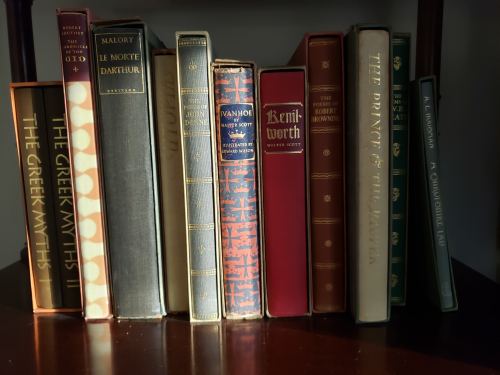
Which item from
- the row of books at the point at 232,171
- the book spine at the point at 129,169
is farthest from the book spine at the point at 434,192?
the book spine at the point at 129,169

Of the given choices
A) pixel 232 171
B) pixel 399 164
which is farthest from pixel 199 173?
pixel 399 164

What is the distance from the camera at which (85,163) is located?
545mm

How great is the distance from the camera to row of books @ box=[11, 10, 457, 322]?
0.52m

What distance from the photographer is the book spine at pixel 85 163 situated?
0.53 m

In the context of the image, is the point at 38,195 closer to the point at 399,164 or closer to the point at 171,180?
the point at 171,180

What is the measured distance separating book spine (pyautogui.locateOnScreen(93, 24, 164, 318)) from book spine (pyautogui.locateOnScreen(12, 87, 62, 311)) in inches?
4.0

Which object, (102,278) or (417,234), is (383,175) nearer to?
(417,234)

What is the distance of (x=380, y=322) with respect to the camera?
0.55m

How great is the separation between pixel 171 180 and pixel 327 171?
0.21 meters

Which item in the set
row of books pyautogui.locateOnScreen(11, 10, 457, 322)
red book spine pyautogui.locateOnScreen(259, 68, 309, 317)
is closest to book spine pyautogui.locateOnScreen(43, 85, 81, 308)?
row of books pyautogui.locateOnScreen(11, 10, 457, 322)

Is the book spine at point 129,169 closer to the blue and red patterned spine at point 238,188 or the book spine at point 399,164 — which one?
the blue and red patterned spine at point 238,188

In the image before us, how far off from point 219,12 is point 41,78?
365 millimetres

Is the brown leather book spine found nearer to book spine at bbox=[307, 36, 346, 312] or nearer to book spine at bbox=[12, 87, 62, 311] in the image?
book spine at bbox=[307, 36, 346, 312]

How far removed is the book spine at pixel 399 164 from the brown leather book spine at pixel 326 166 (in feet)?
0.23
